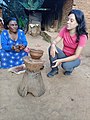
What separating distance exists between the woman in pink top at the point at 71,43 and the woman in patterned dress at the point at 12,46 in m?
0.72

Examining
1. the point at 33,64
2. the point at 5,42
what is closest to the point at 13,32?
the point at 5,42

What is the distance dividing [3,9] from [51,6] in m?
1.75

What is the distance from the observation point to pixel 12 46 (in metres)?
3.95

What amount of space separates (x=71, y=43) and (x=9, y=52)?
123 cm

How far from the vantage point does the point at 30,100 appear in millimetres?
3088

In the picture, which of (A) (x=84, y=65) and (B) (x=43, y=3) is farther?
(B) (x=43, y=3)


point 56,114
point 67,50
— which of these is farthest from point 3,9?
point 56,114

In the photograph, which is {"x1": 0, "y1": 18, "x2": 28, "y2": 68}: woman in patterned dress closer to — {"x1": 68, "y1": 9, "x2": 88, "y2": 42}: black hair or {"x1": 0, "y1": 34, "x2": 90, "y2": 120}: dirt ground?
{"x1": 0, "y1": 34, "x2": 90, "y2": 120}: dirt ground

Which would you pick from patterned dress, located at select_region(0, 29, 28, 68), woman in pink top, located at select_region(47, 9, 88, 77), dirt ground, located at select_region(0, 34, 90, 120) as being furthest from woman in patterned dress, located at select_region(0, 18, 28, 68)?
woman in pink top, located at select_region(47, 9, 88, 77)

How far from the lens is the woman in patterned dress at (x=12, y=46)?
398cm

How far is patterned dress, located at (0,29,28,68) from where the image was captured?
402 cm

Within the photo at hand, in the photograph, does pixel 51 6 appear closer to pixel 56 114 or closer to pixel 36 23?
pixel 36 23

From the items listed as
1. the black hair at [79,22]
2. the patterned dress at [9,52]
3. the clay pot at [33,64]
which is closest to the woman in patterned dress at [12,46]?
the patterned dress at [9,52]

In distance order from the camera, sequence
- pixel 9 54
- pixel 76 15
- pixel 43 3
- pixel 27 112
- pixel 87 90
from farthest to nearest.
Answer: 1. pixel 43 3
2. pixel 9 54
3. pixel 87 90
4. pixel 76 15
5. pixel 27 112
